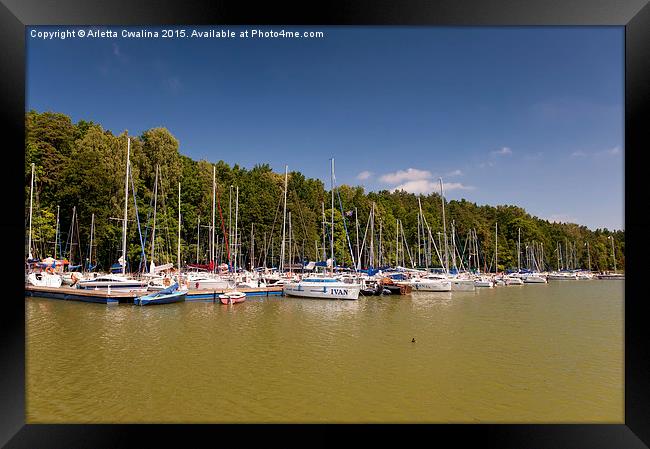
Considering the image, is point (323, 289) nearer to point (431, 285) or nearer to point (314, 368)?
point (431, 285)

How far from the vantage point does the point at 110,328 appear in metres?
11.1

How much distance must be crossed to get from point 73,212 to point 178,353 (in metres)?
21.0

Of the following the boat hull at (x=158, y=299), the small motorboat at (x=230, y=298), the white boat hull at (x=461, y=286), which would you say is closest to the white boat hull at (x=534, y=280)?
the white boat hull at (x=461, y=286)

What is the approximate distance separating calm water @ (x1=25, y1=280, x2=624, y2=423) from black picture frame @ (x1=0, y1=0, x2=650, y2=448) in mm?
1707

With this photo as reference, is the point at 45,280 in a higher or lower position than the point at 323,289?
higher

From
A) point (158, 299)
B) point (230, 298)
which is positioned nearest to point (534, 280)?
point (230, 298)

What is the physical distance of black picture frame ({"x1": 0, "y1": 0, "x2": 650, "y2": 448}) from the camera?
11.8 feet

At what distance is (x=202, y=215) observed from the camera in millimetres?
34000

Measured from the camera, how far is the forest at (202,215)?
25062mm
